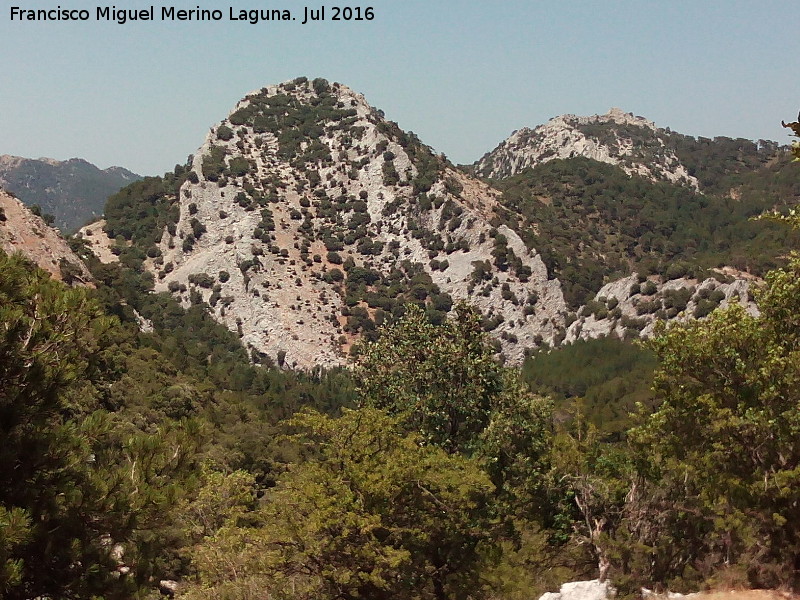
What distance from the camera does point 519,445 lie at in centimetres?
2823

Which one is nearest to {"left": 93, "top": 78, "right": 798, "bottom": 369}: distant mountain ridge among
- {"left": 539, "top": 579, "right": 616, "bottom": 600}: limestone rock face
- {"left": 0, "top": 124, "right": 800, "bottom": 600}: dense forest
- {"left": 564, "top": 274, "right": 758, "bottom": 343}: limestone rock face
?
{"left": 564, "top": 274, "right": 758, "bottom": 343}: limestone rock face

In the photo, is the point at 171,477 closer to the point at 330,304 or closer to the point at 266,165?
the point at 330,304

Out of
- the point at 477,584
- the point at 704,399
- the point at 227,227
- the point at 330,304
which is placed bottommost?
the point at 477,584

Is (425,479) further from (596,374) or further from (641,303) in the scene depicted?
(641,303)

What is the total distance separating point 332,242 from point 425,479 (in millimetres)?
140940

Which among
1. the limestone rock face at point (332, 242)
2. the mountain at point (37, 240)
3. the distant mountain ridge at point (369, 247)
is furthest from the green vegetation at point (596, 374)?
the mountain at point (37, 240)

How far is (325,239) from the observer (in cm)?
16250

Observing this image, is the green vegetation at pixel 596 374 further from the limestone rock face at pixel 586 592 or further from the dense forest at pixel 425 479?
the limestone rock face at pixel 586 592

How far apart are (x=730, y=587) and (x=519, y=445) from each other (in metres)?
9.98

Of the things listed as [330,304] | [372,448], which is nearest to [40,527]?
[372,448]

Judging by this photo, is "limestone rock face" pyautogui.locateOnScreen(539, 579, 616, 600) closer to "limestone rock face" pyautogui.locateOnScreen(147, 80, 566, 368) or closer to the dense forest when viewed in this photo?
the dense forest

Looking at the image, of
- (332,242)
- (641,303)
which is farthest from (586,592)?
(332,242)

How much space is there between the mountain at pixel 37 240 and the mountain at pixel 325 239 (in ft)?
190

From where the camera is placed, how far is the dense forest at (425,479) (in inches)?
488
